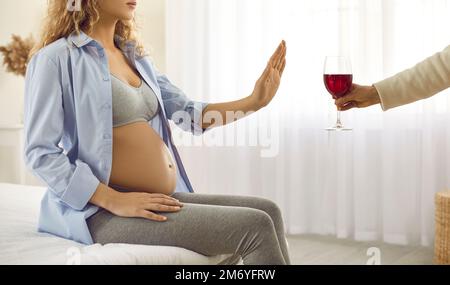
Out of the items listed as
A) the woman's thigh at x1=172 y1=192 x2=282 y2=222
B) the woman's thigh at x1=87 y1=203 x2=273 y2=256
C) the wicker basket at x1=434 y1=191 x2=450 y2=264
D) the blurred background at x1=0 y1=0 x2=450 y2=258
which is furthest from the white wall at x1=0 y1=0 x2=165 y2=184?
the woman's thigh at x1=87 y1=203 x2=273 y2=256

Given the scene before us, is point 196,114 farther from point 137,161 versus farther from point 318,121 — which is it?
point 318,121

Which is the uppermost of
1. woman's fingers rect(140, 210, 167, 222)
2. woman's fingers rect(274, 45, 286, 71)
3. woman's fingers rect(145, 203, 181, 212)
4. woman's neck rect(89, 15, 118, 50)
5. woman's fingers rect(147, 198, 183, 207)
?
woman's neck rect(89, 15, 118, 50)

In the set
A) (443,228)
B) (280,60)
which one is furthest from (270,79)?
(443,228)

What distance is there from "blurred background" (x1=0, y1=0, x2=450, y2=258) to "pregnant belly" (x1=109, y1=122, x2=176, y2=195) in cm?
204

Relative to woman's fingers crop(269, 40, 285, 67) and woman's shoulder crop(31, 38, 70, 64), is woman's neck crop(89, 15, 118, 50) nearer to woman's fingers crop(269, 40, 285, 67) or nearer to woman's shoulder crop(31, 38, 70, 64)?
woman's shoulder crop(31, 38, 70, 64)

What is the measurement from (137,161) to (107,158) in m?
0.10

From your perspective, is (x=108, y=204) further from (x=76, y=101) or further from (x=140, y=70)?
(x=140, y=70)

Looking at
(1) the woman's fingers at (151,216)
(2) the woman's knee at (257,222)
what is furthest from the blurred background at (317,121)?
(1) the woman's fingers at (151,216)

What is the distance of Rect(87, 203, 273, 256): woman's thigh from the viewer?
1479 mm

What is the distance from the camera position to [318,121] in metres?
3.64

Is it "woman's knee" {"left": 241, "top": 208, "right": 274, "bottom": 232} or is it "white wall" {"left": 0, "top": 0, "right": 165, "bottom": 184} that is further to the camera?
"white wall" {"left": 0, "top": 0, "right": 165, "bottom": 184}

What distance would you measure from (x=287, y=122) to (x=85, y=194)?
2.33 metres

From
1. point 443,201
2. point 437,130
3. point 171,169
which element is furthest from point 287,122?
point 171,169

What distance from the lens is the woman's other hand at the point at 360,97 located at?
6.34 ft
